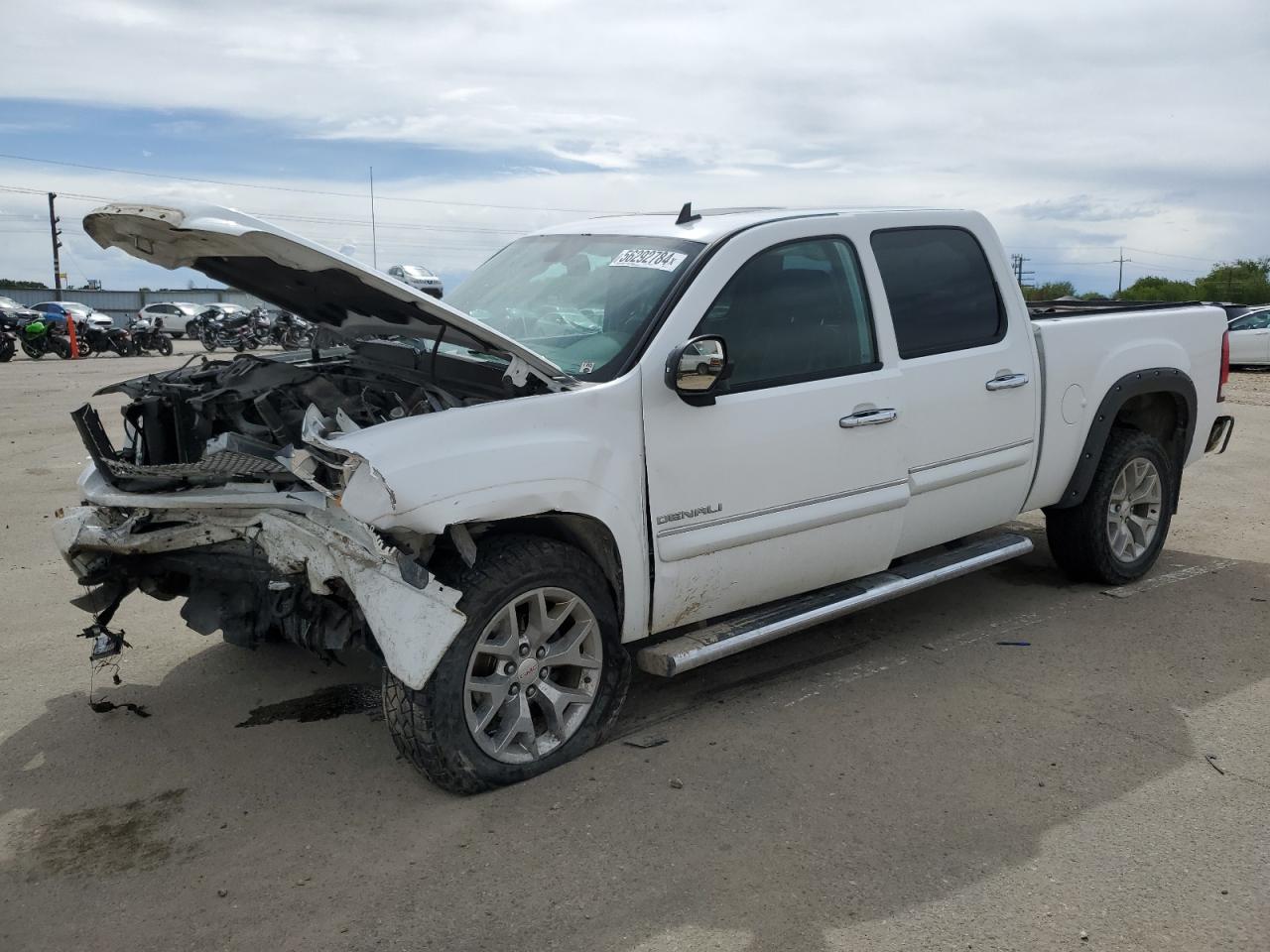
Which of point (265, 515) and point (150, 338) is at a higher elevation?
point (150, 338)

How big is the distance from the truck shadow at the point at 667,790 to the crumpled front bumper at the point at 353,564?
624 millimetres

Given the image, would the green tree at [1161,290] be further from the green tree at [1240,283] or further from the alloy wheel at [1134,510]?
the alloy wheel at [1134,510]

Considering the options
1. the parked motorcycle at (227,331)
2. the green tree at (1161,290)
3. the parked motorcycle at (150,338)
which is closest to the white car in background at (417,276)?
the parked motorcycle at (227,331)

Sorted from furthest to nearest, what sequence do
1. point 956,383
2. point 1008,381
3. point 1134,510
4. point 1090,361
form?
point 1134,510 < point 1090,361 < point 1008,381 < point 956,383

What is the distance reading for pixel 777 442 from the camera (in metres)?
4.24

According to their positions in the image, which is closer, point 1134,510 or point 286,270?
point 286,270

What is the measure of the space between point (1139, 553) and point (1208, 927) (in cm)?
348

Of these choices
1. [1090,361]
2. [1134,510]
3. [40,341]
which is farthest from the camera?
[40,341]

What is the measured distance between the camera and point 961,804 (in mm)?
3705

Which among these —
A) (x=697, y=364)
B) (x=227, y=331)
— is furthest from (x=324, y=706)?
(x=227, y=331)

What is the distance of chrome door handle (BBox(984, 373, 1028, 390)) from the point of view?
16.6ft

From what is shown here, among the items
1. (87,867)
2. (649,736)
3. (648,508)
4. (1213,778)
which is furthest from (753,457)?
(87,867)

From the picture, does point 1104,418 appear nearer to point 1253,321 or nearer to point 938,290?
point 938,290

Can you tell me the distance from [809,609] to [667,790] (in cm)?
107
